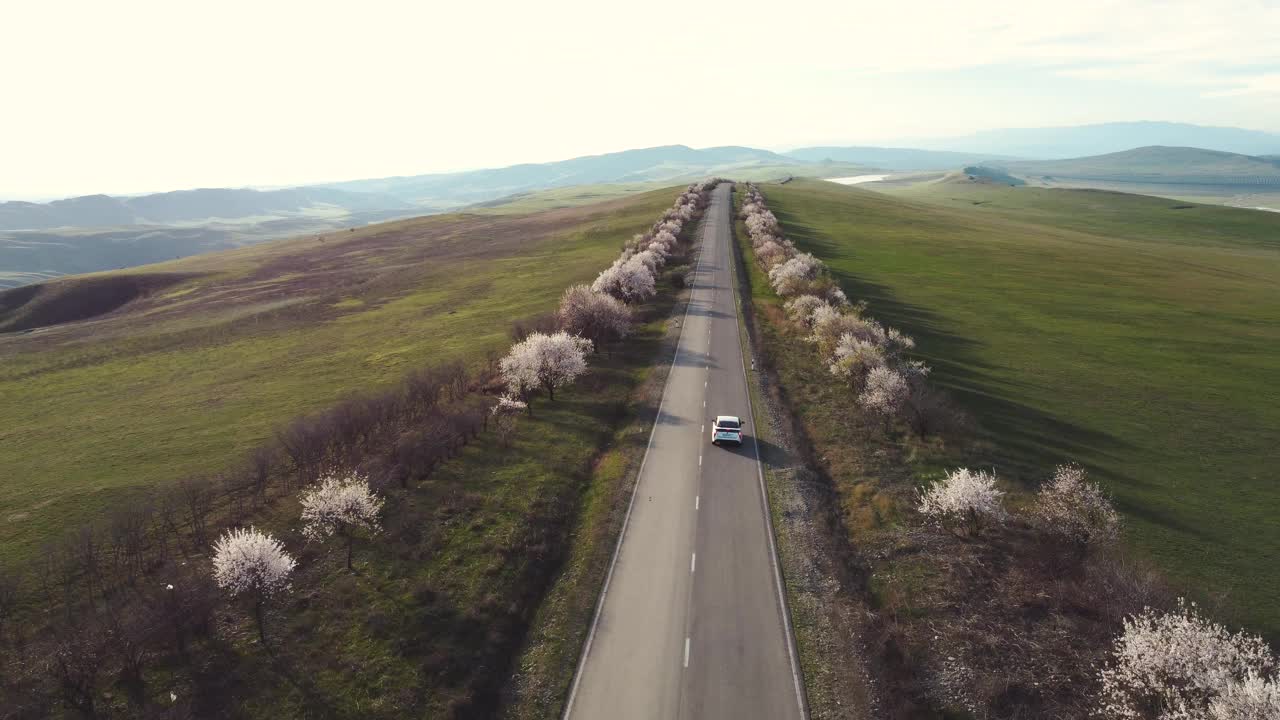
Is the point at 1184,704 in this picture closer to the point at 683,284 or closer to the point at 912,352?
the point at 912,352

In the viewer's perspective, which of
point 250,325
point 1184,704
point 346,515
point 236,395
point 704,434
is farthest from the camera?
point 250,325

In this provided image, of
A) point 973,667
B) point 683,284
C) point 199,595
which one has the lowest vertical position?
point 973,667

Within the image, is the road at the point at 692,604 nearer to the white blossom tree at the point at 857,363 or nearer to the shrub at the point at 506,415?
the shrub at the point at 506,415

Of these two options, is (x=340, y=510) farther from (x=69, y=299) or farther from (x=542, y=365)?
(x=69, y=299)

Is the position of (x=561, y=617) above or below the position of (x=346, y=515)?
below

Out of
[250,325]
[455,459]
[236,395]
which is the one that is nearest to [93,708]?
[455,459]
